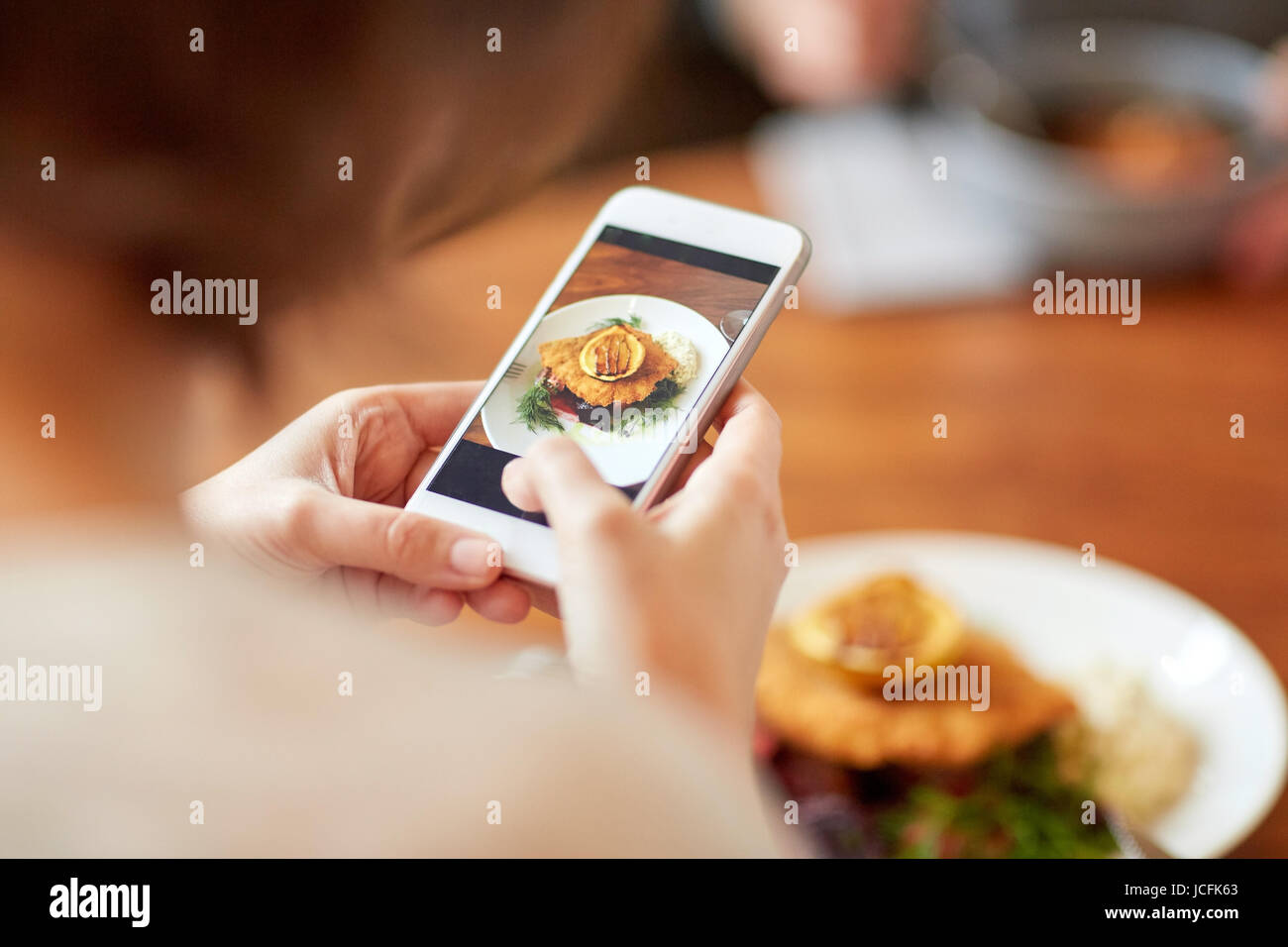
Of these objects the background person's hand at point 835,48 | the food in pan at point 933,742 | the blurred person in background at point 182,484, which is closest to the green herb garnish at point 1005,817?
the food in pan at point 933,742

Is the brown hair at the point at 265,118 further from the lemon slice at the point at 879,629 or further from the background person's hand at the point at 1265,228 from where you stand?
the background person's hand at the point at 1265,228

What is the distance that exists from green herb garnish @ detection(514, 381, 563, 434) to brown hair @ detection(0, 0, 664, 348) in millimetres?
137

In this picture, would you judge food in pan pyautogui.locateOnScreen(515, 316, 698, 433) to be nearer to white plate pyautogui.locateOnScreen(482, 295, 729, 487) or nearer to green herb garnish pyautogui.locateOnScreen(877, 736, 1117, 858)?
white plate pyautogui.locateOnScreen(482, 295, 729, 487)

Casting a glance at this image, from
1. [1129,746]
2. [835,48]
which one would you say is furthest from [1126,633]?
[835,48]

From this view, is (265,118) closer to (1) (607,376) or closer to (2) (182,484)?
(2) (182,484)

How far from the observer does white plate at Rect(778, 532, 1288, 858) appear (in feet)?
2.03

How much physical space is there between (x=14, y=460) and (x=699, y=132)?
1165 mm

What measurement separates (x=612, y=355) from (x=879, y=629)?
1.11 feet

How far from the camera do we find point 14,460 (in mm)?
265

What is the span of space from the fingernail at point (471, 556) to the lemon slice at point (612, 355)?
3.2 inches

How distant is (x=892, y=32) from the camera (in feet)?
4.02

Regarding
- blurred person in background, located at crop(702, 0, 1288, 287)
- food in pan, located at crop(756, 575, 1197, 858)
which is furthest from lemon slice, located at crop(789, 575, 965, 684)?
blurred person in background, located at crop(702, 0, 1288, 287)
